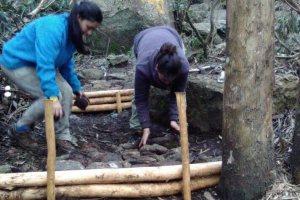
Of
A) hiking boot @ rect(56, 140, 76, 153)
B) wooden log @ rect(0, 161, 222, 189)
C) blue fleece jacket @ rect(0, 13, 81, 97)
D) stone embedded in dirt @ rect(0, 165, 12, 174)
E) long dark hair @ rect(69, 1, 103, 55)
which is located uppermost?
long dark hair @ rect(69, 1, 103, 55)

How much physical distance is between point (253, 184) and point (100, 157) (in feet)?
5.04

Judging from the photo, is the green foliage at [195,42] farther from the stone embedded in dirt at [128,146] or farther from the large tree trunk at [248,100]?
the large tree trunk at [248,100]

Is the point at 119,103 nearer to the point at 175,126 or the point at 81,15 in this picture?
the point at 175,126

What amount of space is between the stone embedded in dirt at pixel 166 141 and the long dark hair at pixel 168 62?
118 cm

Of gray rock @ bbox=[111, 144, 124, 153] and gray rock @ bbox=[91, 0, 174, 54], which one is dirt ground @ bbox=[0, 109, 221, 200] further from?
gray rock @ bbox=[91, 0, 174, 54]

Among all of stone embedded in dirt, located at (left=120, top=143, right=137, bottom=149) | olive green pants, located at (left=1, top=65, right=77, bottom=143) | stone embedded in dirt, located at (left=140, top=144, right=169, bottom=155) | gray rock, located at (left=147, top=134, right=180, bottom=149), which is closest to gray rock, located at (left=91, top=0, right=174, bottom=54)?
gray rock, located at (left=147, top=134, right=180, bottom=149)

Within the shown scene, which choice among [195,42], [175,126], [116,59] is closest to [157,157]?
[175,126]

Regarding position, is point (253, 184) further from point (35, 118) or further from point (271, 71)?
point (35, 118)

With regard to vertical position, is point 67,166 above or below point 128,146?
above

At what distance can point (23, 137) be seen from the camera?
4078 mm

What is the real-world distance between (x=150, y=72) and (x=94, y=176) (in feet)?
4.28

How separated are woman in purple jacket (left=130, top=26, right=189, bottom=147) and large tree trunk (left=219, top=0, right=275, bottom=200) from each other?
0.74 metres

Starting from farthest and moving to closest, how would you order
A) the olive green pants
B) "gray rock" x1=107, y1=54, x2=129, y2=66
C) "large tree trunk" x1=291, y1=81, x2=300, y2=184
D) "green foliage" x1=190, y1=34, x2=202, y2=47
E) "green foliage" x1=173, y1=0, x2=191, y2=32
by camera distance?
"green foliage" x1=173, y1=0, x2=191, y2=32 < "green foliage" x1=190, y1=34, x2=202, y2=47 < "gray rock" x1=107, y1=54, x2=129, y2=66 < the olive green pants < "large tree trunk" x1=291, y1=81, x2=300, y2=184

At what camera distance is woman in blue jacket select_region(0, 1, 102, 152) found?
135 inches
